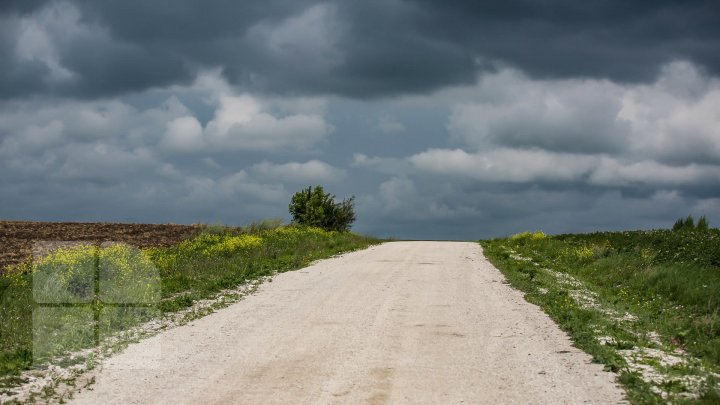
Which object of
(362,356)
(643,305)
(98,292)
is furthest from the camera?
(643,305)

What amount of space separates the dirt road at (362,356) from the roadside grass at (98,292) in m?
1.37

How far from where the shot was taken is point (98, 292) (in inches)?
669

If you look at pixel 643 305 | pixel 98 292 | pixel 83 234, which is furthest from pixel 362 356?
pixel 83 234

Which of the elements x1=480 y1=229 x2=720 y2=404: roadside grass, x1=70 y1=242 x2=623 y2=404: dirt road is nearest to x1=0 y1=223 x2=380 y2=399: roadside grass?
x1=70 y1=242 x2=623 y2=404: dirt road

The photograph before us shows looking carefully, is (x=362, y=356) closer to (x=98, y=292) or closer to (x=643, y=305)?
(x=98, y=292)

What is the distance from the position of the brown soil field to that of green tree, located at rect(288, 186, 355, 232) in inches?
331

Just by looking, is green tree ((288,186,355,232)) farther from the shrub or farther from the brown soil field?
the shrub

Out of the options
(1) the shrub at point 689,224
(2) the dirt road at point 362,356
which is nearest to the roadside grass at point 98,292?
(2) the dirt road at point 362,356

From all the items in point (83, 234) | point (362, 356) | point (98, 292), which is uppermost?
point (83, 234)

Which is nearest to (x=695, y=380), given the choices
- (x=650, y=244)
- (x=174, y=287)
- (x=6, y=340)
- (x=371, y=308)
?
(x=371, y=308)

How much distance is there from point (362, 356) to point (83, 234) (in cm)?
3680

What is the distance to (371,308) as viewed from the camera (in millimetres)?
15242

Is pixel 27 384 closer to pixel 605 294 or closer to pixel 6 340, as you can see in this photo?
pixel 6 340

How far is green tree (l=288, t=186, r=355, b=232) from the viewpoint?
51.5 metres
